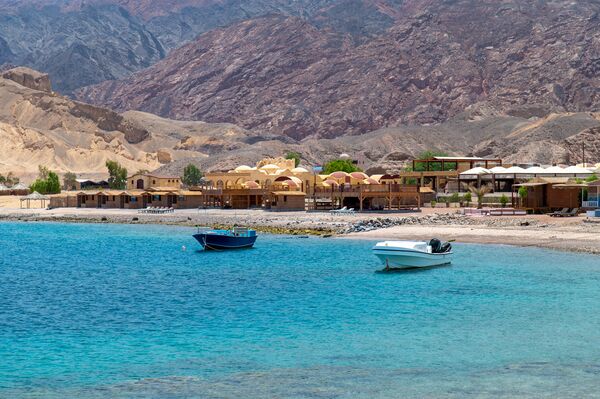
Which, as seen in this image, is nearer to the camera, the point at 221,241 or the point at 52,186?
the point at 221,241

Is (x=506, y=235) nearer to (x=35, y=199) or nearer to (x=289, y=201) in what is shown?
(x=289, y=201)

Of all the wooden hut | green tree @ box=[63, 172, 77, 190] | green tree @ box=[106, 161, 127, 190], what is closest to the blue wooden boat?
the wooden hut

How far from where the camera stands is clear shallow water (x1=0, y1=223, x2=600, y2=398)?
21734mm

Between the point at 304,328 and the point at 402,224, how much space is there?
40939 millimetres

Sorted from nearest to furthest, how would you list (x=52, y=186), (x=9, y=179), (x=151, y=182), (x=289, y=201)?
(x=289, y=201), (x=151, y=182), (x=52, y=186), (x=9, y=179)

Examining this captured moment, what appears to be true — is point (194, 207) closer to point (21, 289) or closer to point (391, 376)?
point (21, 289)

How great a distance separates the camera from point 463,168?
119625 mm

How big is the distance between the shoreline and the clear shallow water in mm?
5160

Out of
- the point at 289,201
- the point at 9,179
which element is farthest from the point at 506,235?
the point at 9,179

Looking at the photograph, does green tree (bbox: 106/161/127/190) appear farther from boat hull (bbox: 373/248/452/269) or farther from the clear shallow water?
boat hull (bbox: 373/248/452/269)

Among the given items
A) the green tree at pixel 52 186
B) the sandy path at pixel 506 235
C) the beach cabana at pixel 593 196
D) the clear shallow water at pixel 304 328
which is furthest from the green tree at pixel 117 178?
the clear shallow water at pixel 304 328

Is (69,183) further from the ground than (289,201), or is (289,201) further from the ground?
(69,183)

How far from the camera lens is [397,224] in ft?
227

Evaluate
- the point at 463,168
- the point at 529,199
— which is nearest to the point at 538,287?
the point at 529,199
